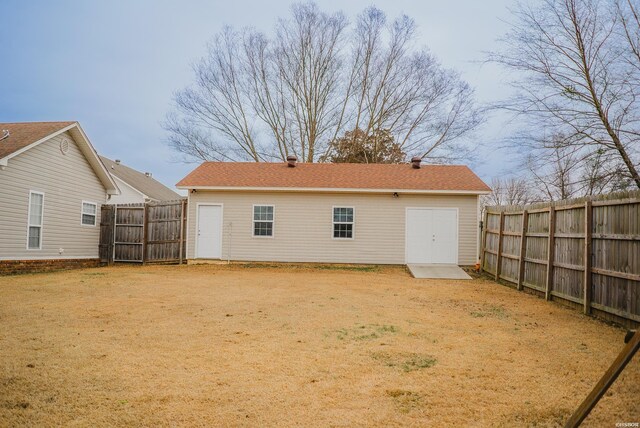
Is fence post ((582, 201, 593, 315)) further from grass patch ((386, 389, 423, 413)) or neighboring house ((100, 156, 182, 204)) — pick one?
neighboring house ((100, 156, 182, 204))

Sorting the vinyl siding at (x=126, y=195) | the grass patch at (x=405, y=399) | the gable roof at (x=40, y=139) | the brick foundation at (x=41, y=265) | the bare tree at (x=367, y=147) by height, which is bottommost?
the brick foundation at (x=41, y=265)

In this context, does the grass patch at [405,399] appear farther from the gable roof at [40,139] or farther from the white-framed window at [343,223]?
the gable roof at [40,139]

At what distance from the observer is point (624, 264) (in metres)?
6.67

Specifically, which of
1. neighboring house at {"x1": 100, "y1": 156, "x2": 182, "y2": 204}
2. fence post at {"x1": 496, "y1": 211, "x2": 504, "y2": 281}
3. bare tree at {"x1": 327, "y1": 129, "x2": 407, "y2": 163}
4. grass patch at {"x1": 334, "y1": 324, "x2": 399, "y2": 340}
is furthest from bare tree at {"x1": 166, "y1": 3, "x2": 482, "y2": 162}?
grass patch at {"x1": 334, "y1": 324, "x2": 399, "y2": 340}

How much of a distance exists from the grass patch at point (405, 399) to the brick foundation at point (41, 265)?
13626mm

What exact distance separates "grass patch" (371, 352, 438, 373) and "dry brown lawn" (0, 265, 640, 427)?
3 cm

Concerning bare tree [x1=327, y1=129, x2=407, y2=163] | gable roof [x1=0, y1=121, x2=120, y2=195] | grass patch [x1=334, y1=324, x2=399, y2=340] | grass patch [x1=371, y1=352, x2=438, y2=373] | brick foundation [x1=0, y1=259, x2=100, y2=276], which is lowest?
brick foundation [x1=0, y1=259, x2=100, y2=276]

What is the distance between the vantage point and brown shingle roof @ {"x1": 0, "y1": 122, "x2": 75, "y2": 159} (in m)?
13.2

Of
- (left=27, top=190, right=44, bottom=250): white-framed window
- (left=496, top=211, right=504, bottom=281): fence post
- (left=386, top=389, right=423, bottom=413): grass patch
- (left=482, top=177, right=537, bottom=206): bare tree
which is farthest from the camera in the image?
(left=482, top=177, right=537, bottom=206): bare tree

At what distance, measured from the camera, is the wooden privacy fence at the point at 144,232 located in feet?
55.0

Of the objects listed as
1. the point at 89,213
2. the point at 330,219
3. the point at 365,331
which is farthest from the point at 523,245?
the point at 89,213

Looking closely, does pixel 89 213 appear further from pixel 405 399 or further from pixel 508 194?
pixel 508 194

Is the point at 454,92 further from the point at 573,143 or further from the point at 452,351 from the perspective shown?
the point at 452,351

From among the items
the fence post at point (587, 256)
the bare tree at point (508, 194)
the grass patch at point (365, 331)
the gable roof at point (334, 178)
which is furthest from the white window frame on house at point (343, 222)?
the bare tree at point (508, 194)
